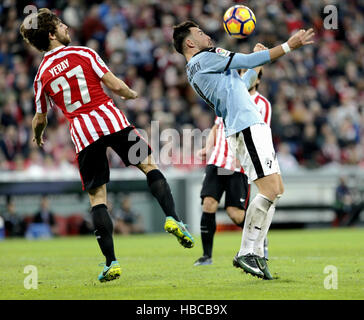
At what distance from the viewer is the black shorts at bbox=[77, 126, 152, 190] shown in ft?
22.9

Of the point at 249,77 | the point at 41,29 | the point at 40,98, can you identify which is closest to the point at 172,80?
the point at 249,77

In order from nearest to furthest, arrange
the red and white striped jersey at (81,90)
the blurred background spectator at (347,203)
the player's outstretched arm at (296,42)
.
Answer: the player's outstretched arm at (296,42)
the red and white striped jersey at (81,90)
the blurred background spectator at (347,203)

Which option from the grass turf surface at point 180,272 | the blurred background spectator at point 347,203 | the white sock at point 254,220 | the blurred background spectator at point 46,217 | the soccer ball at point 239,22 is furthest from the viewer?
the blurred background spectator at point 347,203

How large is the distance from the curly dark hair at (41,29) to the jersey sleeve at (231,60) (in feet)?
4.92

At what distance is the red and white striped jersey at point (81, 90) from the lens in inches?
271

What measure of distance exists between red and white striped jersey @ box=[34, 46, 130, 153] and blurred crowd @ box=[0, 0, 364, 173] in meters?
9.45

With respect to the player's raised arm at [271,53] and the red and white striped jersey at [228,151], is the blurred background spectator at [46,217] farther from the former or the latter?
the player's raised arm at [271,53]

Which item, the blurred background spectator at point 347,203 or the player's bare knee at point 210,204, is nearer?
the player's bare knee at point 210,204

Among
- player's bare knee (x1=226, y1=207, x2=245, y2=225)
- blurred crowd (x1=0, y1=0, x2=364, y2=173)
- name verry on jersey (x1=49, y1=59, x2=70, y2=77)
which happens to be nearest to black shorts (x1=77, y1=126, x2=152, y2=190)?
name verry on jersey (x1=49, y1=59, x2=70, y2=77)

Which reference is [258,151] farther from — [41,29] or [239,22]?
[41,29]

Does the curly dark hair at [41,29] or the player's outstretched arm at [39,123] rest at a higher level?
the curly dark hair at [41,29]

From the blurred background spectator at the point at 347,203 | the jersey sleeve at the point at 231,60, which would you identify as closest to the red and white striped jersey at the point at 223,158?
the jersey sleeve at the point at 231,60

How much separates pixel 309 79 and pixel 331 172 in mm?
5032

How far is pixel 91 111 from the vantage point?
22.8 feet
